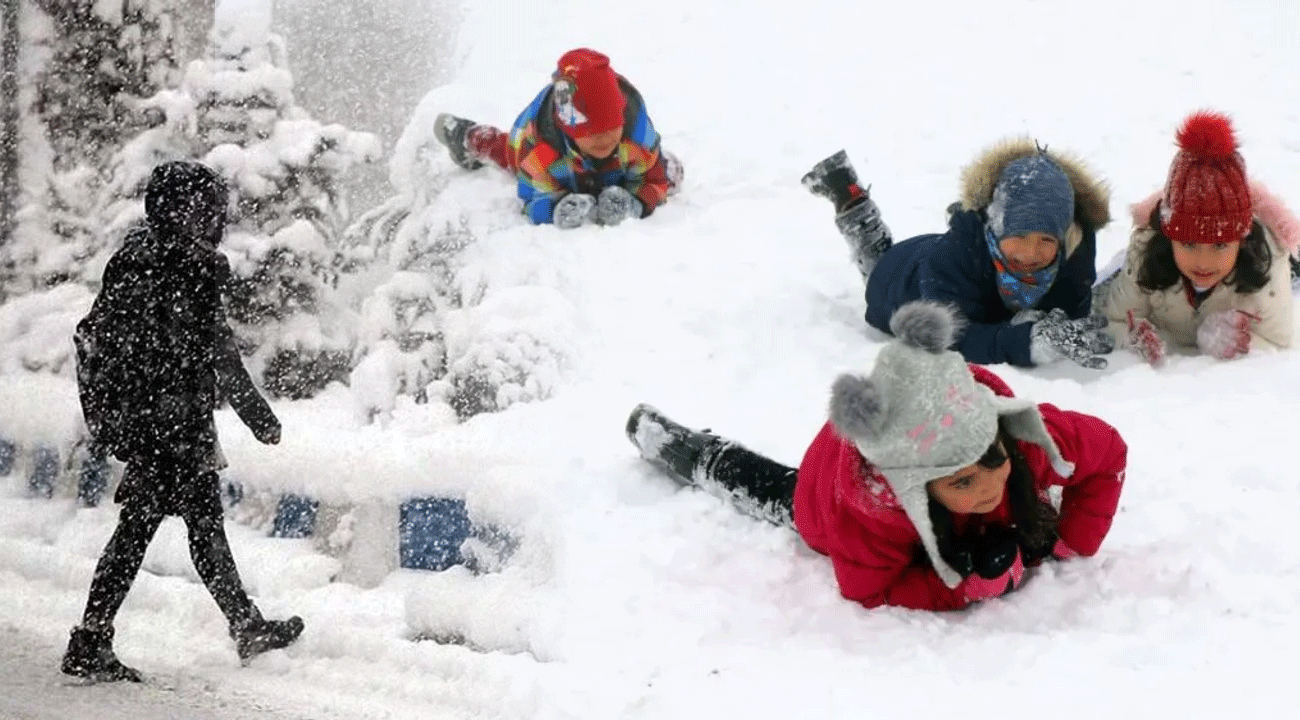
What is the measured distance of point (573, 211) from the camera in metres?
7.46

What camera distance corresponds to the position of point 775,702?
3881mm

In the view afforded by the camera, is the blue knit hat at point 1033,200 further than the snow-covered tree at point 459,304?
No

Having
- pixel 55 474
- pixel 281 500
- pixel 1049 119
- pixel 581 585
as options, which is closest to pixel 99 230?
pixel 55 474

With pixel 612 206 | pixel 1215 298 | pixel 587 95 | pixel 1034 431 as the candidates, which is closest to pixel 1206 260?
pixel 1215 298

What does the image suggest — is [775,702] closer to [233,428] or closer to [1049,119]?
[233,428]

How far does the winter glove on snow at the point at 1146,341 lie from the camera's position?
566 centimetres

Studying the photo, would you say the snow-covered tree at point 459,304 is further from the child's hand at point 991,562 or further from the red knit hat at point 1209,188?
the red knit hat at point 1209,188

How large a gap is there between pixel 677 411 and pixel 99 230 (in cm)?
417

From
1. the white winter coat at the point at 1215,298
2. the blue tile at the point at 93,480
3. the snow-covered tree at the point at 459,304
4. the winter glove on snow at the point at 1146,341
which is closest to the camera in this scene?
the white winter coat at the point at 1215,298

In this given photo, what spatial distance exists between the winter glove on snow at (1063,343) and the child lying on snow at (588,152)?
8.68 feet

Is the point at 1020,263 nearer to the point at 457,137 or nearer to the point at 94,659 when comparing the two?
the point at 94,659

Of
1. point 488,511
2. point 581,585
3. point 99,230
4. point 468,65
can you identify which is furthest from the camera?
point 468,65

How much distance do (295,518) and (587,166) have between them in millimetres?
2584

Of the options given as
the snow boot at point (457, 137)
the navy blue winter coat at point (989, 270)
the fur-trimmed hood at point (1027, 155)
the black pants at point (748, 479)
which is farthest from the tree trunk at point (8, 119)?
the fur-trimmed hood at point (1027, 155)
